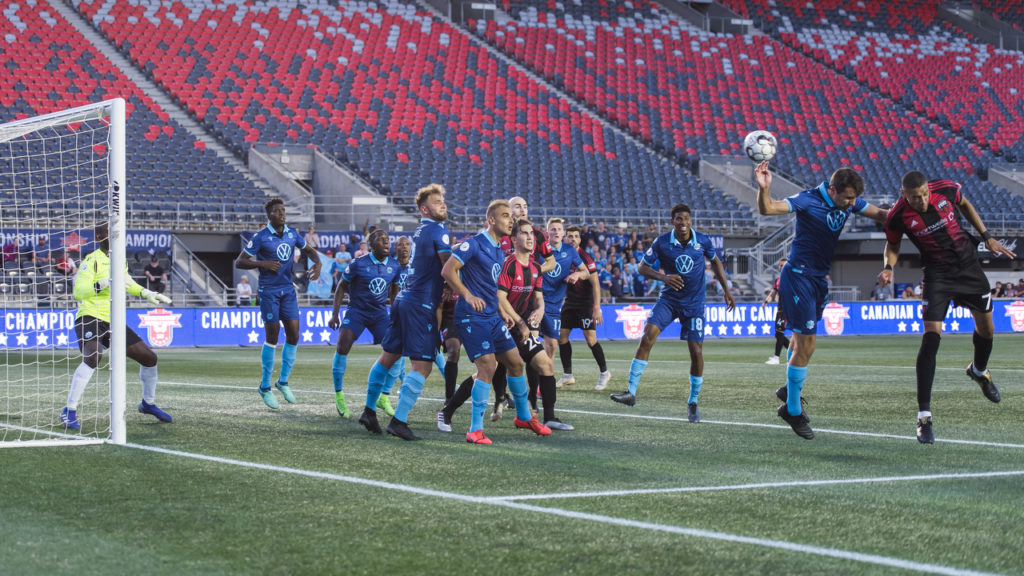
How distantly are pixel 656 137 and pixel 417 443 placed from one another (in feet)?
114

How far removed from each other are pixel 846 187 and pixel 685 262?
261 centimetres

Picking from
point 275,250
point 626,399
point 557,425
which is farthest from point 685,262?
point 275,250

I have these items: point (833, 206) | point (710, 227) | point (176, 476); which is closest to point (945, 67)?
point (710, 227)

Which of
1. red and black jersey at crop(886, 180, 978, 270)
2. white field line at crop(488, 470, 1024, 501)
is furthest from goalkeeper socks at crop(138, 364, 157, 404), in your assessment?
red and black jersey at crop(886, 180, 978, 270)

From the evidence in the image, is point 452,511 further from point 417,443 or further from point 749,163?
point 749,163

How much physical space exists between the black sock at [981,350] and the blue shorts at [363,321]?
532 cm

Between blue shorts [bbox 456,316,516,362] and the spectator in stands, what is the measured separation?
2052cm

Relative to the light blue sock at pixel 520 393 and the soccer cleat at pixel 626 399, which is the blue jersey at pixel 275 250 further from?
the light blue sock at pixel 520 393

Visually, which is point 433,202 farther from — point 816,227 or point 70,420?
point 70,420

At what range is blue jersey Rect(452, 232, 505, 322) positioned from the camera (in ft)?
28.0

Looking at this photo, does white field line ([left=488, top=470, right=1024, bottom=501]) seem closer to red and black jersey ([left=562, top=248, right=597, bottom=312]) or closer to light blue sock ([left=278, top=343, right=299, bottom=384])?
light blue sock ([left=278, top=343, right=299, bottom=384])

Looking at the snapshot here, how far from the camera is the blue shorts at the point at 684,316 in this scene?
10.6 meters

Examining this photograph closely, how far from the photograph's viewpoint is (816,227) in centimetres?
861

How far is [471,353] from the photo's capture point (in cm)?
861
